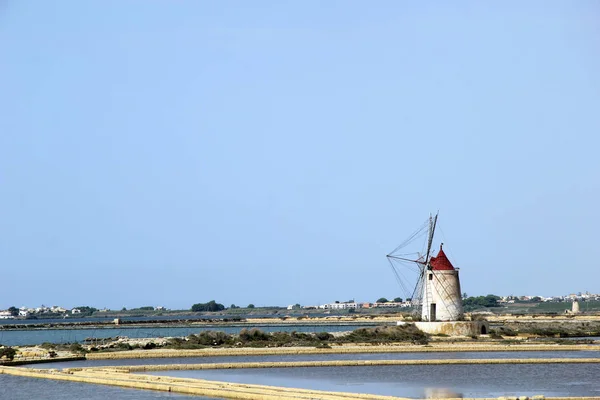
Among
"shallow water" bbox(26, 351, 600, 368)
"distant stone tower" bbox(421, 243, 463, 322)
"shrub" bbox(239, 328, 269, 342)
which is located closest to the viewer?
"shallow water" bbox(26, 351, 600, 368)

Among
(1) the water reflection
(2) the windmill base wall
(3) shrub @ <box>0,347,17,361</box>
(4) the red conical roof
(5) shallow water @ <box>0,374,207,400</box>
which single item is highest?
(4) the red conical roof

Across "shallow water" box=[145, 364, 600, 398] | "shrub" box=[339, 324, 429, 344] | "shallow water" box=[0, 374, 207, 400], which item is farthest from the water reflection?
"shrub" box=[339, 324, 429, 344]

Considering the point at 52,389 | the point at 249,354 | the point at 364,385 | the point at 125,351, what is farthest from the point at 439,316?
the point at 52,389

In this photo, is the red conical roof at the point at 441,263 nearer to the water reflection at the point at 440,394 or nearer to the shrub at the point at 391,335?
the shrub at the point at 391,335

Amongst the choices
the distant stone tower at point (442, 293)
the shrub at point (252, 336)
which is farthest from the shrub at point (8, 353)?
the distant stone tower at point (442, 293)

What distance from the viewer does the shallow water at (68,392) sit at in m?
26.7

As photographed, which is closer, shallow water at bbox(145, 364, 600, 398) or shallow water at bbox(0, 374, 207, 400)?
shallow water at bbox(0, 374, 207, 400)

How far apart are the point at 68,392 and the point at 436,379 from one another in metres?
11.6

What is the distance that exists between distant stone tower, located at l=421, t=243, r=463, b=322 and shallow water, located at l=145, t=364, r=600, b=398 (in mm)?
17261

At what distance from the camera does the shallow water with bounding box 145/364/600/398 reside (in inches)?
1104

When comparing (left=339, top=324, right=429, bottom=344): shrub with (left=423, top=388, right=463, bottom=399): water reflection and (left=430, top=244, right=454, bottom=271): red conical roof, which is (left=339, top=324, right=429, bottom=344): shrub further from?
(left=423, top=388, right=463, bottom=399): water reflection

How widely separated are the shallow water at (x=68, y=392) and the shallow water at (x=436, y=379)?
4148 mm

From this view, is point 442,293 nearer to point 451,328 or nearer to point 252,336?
point 451,328

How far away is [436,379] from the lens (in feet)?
106
